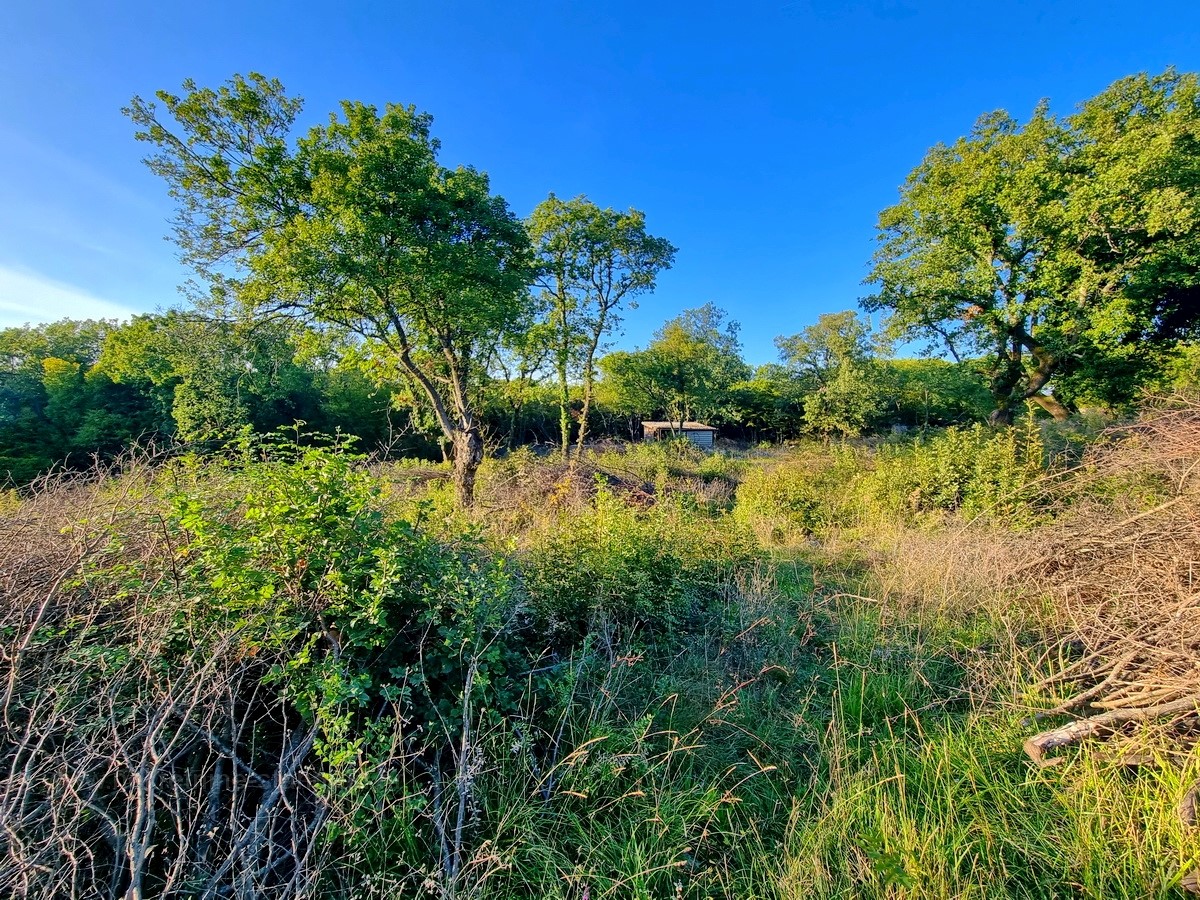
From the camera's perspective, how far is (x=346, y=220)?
231 inches

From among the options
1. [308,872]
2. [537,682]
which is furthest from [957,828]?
[308,872]

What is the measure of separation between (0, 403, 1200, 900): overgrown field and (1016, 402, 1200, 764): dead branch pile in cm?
2

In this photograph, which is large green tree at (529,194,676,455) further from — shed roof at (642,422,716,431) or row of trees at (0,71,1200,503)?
shed roof at (642,422,716,431)

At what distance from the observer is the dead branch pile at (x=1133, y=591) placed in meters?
2.10

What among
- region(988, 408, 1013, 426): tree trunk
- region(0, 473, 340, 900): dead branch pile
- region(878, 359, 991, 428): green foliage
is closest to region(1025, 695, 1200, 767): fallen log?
region(0, 473, 340, 900): dead branch pile

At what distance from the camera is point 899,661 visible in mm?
3158

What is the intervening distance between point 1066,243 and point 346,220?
14668 mm

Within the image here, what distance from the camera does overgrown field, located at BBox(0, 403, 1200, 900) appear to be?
1.56m

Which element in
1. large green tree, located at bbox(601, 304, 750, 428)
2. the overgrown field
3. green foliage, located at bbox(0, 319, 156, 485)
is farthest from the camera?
large green tree, located at bbox(601, 304, 750, 428)

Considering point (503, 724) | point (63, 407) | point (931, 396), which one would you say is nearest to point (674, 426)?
point (931, 396)

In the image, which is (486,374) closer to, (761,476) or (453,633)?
(761,476)

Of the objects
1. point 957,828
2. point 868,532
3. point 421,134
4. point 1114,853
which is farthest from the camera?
point 421,134

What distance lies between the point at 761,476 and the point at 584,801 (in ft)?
27.6

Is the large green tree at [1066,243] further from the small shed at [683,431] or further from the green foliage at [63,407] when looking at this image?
the green foliage at [63,407]
